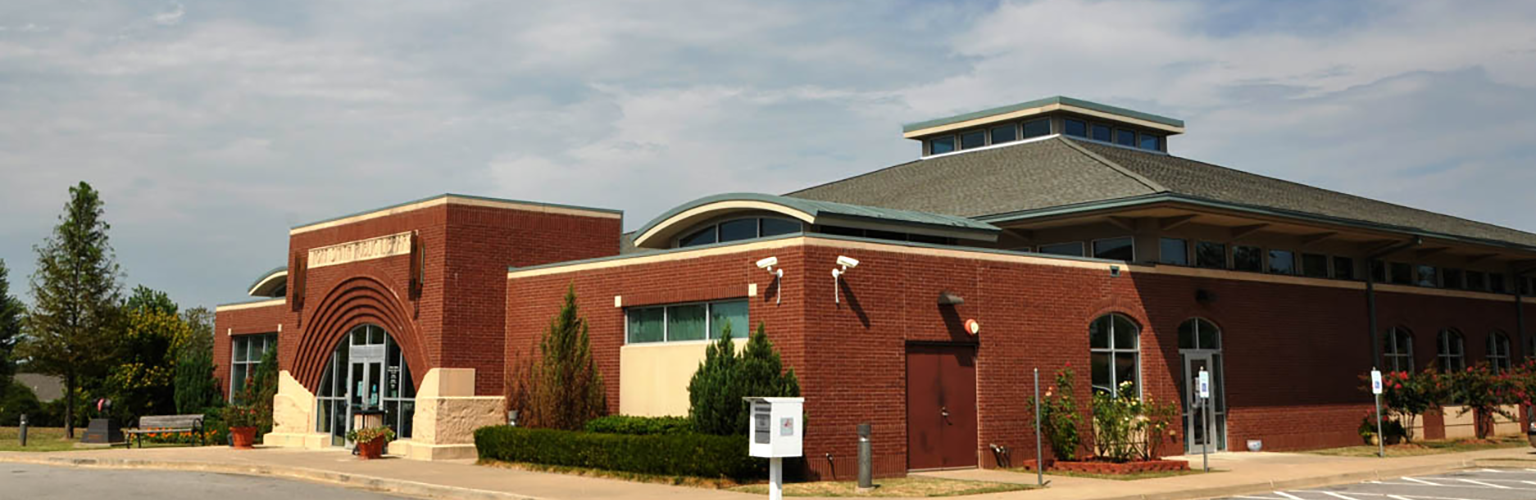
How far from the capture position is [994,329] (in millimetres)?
22719

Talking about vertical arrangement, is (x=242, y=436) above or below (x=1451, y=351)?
below

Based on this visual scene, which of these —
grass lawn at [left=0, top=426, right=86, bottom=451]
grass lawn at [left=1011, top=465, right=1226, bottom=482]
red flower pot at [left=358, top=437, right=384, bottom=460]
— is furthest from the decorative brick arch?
grass lawn at [left=1011, top=465, right=1226, bottom=482]

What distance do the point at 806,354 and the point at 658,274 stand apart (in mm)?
4257

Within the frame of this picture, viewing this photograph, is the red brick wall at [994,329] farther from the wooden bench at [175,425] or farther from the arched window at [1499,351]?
the wooden bench at [175,425]

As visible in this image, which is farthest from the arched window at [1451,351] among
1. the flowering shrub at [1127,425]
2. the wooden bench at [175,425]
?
the wooden bench at [175,425]

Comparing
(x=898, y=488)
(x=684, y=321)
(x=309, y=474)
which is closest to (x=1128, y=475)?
(x=898, y=488)

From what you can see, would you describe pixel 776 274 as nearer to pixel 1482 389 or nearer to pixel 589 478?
pixel 589 478

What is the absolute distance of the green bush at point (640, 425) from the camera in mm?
21266

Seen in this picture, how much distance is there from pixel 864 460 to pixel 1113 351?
8194mm

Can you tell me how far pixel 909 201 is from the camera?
31.4m

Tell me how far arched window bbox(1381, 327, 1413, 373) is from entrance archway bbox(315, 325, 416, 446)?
77.1 feet

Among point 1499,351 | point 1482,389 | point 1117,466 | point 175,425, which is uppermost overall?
point 1499,351

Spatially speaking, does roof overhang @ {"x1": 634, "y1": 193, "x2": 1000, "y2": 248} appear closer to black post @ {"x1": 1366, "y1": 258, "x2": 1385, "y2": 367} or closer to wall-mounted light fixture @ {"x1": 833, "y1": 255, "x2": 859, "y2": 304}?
wall-mounted light fixture @ {"x1": 833, "y1": 255, "x2": 859, "y2": 304}

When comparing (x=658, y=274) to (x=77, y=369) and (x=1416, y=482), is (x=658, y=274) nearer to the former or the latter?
(x=1416, y=482)
